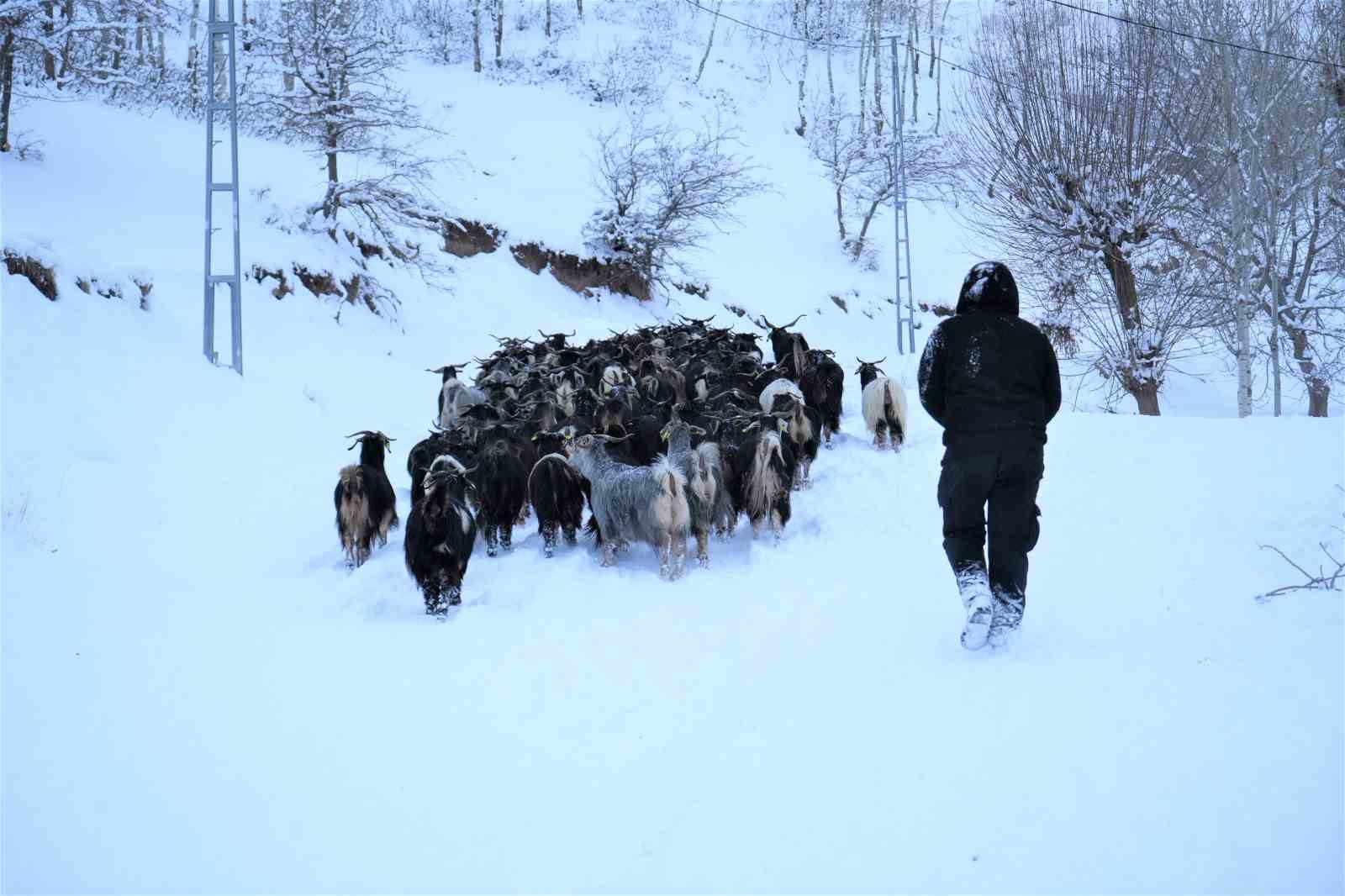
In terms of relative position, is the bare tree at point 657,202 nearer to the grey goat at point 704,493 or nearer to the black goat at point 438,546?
the grey goat at point 704,493

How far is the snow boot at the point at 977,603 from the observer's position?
449 cm

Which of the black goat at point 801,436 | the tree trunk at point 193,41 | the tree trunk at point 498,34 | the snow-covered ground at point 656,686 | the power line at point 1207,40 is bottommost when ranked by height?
the snow-covered ground at point 656,686

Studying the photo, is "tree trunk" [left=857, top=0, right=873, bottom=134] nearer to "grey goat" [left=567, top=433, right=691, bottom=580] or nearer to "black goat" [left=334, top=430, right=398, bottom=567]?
"grey goat" [left=567, top=433, right=691, bottom=580]

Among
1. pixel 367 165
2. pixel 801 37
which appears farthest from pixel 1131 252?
pixel 801 37

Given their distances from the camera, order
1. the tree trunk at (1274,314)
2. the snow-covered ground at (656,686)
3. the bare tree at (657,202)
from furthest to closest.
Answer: the bare tree at (657,202) < the tree trunk at (1274,314) < the snow-covered ground at (656,686)

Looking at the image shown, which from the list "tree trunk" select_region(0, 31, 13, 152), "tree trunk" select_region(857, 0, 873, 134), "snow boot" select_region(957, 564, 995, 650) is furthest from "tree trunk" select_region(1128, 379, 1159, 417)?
"tree trunk" select_region(857, 0, 873, 134)

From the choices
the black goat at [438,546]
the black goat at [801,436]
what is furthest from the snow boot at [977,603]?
the black goat at [801,436]

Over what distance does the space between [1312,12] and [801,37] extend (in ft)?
117

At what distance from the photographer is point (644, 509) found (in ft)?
22.8

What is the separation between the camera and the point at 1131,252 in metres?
12.6

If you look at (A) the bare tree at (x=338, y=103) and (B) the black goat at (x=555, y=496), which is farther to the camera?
(A) the bare tree at (x=338, y=103)

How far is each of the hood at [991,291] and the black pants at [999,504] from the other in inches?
26.8

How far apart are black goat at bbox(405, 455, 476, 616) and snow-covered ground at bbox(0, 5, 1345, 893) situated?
0.19 m

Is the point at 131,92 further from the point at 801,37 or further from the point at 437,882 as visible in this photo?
the point at 801,37
